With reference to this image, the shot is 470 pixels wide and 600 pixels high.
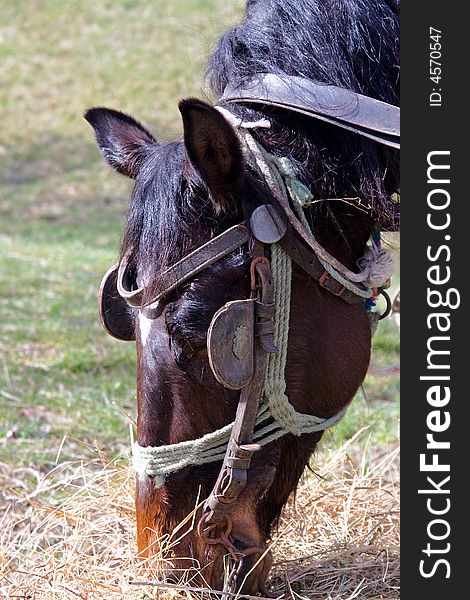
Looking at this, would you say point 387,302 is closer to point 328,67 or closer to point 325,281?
point 325,281

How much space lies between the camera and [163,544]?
2.34 meters

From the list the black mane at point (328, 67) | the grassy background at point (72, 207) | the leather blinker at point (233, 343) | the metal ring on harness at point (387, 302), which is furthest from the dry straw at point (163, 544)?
the black mane at point (328, 67)

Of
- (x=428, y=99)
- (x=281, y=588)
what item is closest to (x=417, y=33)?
(x=428, y=99)

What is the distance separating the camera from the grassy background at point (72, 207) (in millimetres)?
4426

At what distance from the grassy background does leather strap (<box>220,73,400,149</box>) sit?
0.41 meters

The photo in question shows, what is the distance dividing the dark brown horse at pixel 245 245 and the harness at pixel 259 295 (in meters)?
0.03

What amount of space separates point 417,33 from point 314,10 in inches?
11.8

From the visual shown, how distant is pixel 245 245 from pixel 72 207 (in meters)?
9.97

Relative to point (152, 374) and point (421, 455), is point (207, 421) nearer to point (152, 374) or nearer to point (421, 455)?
point (152, 374)

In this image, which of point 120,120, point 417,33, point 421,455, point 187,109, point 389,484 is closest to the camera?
point 187,109

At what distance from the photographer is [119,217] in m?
11.5

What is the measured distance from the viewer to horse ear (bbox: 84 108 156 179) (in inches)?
103

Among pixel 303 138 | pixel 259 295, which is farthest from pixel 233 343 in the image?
pixel 303 138

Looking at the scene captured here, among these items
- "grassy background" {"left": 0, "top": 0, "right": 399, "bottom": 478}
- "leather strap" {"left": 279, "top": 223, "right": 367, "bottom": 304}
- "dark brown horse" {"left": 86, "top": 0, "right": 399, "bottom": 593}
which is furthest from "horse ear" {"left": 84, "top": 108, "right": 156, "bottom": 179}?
"leather strap" {"left": 279, "top": 223, "right": 367, "bottom": 304}
